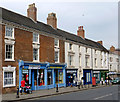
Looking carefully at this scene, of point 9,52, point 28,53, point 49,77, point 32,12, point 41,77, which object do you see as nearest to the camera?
point 9,52

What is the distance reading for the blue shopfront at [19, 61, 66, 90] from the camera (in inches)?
921

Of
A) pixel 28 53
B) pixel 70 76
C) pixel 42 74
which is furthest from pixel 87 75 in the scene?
pixel 28 53

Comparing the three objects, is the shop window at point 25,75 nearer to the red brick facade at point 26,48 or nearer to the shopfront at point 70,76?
the red brick facade at point 26,48

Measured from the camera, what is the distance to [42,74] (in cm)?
2653

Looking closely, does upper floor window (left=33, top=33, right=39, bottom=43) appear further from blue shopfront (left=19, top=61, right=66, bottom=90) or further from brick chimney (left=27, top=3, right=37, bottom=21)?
brick chimney (left=27, top=3, right=37, bottom=21)

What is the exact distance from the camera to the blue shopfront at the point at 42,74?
2340 centimetres

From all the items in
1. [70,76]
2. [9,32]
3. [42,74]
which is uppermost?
[9,32]

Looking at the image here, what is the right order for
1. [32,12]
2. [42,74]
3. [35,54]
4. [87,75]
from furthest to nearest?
[87,75]
[32,12]
[42,74]
[35,54]

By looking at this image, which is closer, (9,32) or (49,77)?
(9,32)

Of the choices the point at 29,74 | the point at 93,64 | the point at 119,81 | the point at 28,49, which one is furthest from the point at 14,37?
the point at 119,81

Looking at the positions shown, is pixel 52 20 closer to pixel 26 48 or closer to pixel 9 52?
pixel 26 48

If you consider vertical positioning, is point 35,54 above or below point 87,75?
above

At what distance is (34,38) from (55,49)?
5167 millimetres

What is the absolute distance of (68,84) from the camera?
108ft
